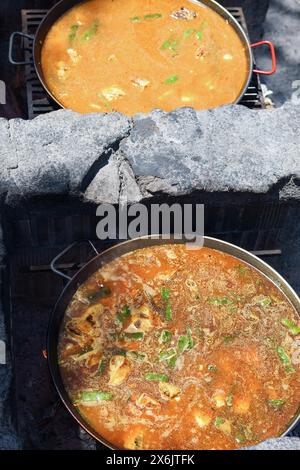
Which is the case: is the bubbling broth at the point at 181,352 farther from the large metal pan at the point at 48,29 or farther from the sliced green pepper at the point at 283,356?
the large metal pan at the point at 48,29

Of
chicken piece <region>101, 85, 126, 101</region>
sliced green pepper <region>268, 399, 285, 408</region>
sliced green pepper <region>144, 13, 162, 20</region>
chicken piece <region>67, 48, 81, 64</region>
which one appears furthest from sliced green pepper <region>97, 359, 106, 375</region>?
sliced green pepper <region>144, 13, 162, 20</region>

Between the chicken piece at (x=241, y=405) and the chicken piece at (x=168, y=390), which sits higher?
the chicken piece at (x=168, y=390)

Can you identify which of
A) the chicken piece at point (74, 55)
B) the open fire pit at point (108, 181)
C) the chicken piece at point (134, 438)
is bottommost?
the chicken piece at point (134, 438)

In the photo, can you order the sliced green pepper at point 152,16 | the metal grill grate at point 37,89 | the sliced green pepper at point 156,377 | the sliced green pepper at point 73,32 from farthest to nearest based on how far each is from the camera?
the sliced green pepper at point 152,16 < the sliced green pepper at point 73,32 < the metal grill grate at point 37,89 < the sliced green pepper at point 156,377

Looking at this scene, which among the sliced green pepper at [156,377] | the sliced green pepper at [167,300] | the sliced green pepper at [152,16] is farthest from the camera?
the sliced green pepper at [152,16]

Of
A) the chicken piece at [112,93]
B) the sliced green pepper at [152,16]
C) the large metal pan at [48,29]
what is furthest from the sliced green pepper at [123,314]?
the sliced green pepper at [152,16]

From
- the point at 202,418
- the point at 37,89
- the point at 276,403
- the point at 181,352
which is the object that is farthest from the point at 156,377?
the point at 37,89
